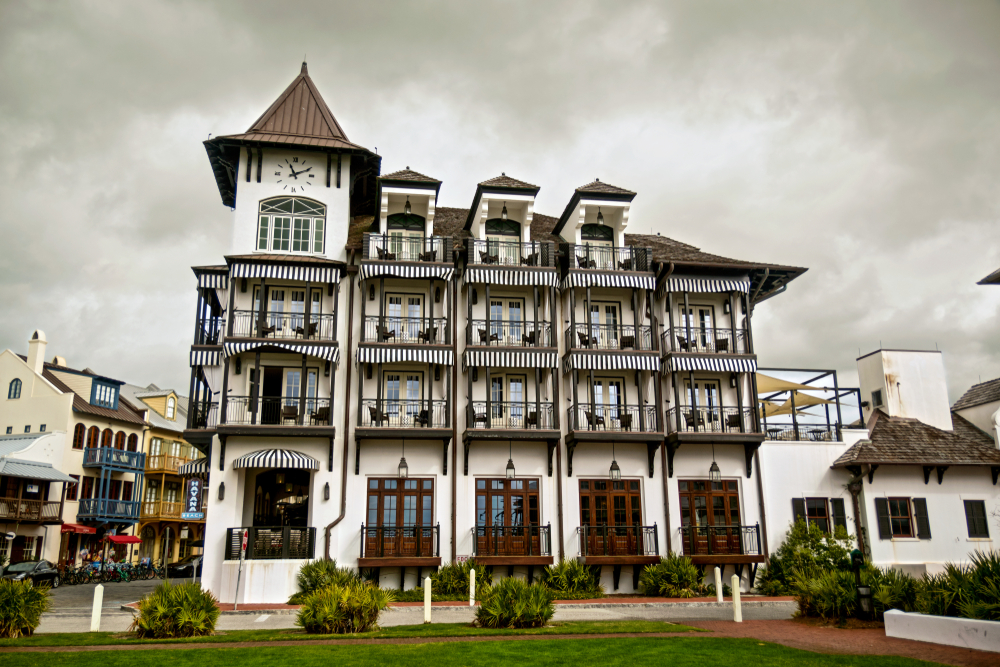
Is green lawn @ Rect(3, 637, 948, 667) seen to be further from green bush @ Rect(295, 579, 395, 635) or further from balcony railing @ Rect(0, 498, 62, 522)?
balcony railing @ Rect(0, 498, 62, 522)

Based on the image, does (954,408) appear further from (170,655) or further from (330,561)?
(170,655)

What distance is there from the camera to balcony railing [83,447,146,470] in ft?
145

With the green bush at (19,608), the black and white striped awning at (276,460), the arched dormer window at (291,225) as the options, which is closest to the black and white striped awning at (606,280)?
the arched dormer window at (291,225)

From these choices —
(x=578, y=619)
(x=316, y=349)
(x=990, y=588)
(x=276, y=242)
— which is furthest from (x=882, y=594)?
(x=276, y=242)

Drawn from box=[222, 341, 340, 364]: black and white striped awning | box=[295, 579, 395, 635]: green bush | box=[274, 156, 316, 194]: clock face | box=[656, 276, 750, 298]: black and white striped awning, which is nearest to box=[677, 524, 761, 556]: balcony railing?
box=[656, 276, 750, 298]: black and white striped awning

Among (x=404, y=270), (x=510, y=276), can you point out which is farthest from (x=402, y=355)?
(x=510, y=276)

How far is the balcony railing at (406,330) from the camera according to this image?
90.9 ft

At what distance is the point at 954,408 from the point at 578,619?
23.1 meters

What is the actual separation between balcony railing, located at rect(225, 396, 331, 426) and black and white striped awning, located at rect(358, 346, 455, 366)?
80.1 inches

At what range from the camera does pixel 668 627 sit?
17406 mm

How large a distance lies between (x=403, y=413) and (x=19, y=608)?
1351 centimetres

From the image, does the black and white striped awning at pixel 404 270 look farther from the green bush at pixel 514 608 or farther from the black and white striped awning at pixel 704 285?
the green bush at pixel 514 608

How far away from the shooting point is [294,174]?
2934cm

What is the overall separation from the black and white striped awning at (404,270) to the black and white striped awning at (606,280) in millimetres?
4458
